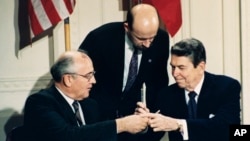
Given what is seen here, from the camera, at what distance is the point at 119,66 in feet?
9.74

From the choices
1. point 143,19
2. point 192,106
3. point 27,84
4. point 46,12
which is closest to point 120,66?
point 143,19

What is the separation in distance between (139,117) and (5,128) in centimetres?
236

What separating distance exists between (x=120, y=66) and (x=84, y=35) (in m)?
1.31

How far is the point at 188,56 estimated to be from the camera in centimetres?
254

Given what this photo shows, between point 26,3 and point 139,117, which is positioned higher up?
point 26,3

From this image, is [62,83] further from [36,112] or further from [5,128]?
[5,128]

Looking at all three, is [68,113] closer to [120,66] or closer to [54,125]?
[54,125]

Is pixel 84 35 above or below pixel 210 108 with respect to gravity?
above

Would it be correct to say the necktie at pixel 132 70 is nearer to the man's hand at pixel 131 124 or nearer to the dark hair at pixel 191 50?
the dark hair at pixel 191 50

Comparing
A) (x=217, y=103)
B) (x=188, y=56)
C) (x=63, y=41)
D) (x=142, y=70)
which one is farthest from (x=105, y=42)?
(x=63, y=41)

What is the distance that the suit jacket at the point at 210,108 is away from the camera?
7.98ft

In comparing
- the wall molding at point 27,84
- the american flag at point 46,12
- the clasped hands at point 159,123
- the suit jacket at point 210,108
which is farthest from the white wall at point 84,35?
the clasped hands at point 159,123

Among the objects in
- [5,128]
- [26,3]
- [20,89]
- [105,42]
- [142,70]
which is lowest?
[5,128]

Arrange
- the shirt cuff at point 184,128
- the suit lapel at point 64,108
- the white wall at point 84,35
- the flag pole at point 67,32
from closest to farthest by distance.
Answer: the suit lapel at point 64,108, the shirt cuff at point 184,128, the flag pole at point 67,32, the white wall at point 84,35
